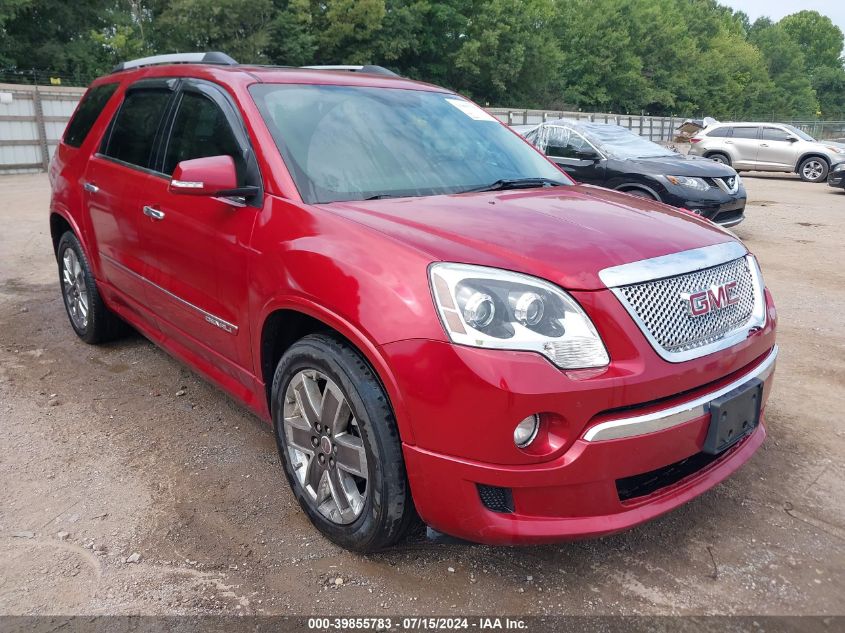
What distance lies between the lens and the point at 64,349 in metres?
4.80

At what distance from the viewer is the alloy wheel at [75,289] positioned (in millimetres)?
4668

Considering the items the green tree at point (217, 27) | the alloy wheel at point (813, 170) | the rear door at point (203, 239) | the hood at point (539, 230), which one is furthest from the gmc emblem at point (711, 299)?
the green tree at point (217, 27)

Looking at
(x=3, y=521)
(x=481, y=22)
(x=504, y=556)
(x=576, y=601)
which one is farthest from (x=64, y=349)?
(x=481, y=22)

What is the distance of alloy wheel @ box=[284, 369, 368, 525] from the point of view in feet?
7.95

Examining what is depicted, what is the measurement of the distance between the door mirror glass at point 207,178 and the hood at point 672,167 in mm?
→ 6863

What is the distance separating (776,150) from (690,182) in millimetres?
13420

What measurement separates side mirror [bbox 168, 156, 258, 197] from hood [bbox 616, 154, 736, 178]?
6.85 m

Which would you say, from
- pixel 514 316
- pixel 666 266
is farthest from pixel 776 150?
pixel 514 316

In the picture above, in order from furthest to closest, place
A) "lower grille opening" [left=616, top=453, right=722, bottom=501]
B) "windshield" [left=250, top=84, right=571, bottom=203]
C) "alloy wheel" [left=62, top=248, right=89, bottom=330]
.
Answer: "alloy wheel" [left=62, top=248, right=89, bottom=330], "windshield" [left=250, top=84, right=571, bottom=203], "lower grille opening" [left=616, top=453, right=722, bottom=501]

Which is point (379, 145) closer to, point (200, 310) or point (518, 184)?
point (518, 184)

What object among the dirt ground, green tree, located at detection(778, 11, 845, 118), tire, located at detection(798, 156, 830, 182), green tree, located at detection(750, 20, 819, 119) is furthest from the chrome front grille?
green tree, located at detection(778, 11, 845, 118)

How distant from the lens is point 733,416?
232cm

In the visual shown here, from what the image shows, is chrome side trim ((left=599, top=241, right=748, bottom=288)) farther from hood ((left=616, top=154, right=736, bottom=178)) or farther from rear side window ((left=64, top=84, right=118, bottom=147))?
hood ((left=616, top=154, right=736, bottom=178))

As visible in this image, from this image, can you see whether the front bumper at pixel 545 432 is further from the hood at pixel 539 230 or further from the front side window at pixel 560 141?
the front side window at pixel 560 141
